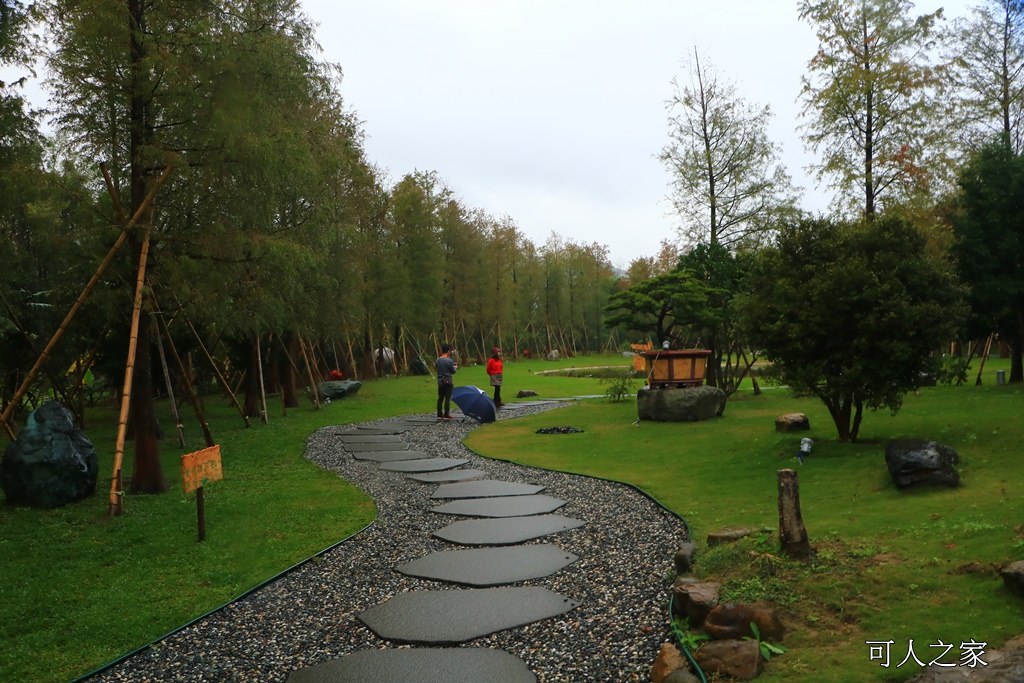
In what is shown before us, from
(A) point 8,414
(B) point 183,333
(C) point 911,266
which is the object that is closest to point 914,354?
(C) point 911,266

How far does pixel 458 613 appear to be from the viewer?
469 centimetres

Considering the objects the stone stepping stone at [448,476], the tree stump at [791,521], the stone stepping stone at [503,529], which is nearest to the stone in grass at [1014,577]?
the tree stump at [791,521]

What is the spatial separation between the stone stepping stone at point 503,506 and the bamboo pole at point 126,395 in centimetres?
317

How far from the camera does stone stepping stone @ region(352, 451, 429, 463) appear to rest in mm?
11273

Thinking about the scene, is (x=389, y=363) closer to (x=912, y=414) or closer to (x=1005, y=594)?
(x=912, y=414)

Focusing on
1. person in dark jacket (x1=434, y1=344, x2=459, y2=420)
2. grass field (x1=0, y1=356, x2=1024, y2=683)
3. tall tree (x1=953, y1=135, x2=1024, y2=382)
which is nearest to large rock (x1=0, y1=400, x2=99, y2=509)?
grass field (x1=0, y1=356, x2=1024, y2=683)

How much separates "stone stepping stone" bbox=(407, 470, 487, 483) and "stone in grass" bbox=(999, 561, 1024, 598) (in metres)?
6.33

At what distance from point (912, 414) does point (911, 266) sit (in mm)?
3689

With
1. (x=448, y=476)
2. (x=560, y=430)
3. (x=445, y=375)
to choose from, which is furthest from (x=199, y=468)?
(x=445, y=375)

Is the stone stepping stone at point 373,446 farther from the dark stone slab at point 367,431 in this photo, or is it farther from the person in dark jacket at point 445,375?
the person in dark jacket at point 445,375

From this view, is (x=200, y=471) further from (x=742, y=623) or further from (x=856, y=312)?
(x=856, y=312)

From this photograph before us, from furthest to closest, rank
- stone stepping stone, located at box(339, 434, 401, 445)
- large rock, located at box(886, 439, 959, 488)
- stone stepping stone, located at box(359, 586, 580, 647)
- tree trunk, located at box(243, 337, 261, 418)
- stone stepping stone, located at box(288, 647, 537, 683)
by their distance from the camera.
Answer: tree trunk, located at box(243, 337, 261, 418) → stone stepping stone, located at box(339, 434, 401, 445) → large rock, located at box(886, 439, 959, 488) → stone stepping stone, located at box(359, 586, 580, 647) → stone stepping stone, located at box(288, 647, 537, 683)

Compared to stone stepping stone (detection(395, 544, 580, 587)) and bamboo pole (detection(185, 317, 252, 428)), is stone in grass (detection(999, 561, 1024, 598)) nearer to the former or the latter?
stone stepping stone (detection(395, 544, 580, 587))

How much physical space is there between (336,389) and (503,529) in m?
15.7
